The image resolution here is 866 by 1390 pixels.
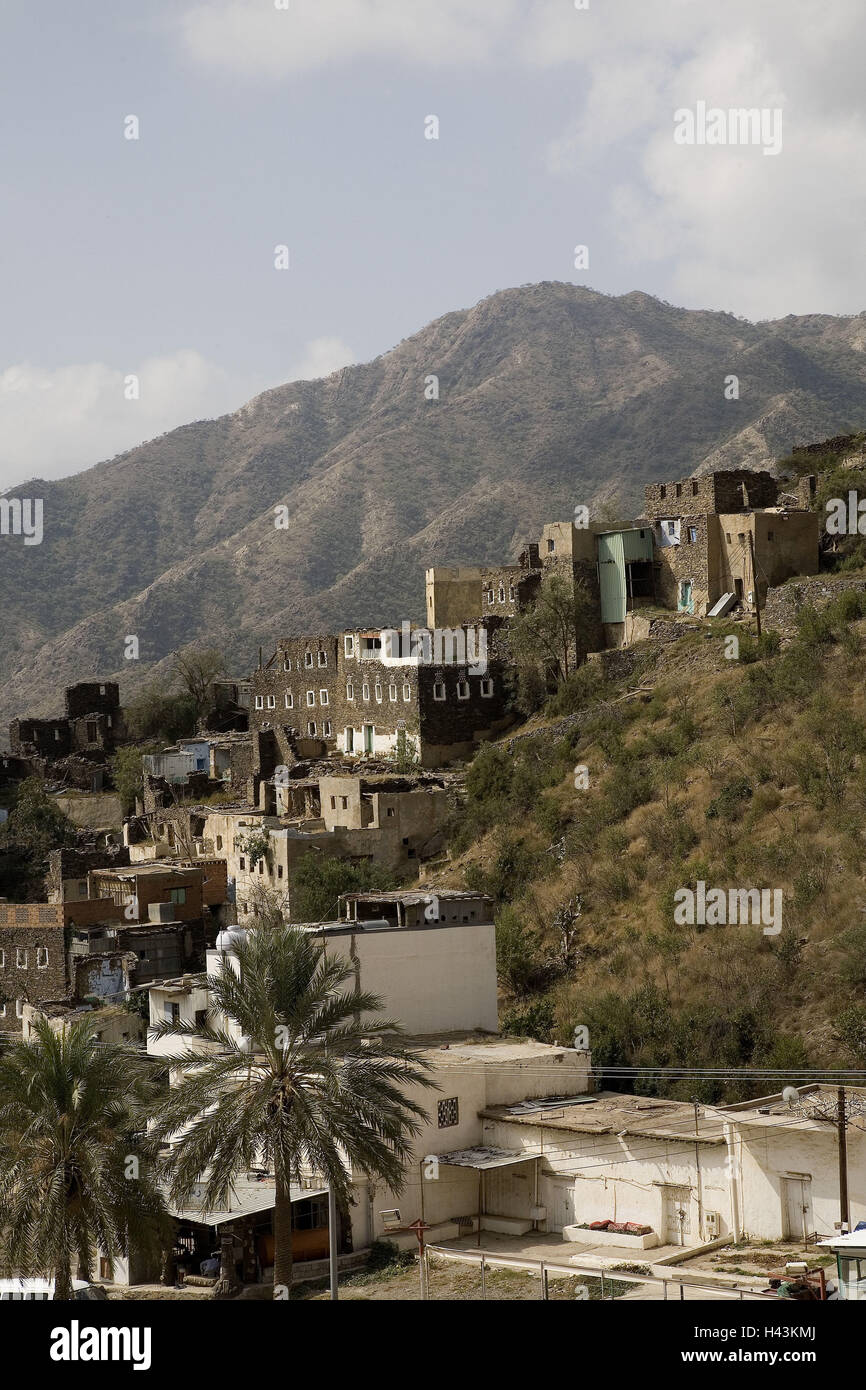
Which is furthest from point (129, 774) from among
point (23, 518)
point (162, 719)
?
point (23, 518)

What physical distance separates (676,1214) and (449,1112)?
4.03 metres

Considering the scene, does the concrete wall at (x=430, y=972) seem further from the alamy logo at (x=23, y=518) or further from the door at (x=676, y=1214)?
the alamy logo at (x=23, y=518)

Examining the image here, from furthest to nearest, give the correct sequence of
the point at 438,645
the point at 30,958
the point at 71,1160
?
the point at 438,645 < the point at 30,958 < the point at 71,1160

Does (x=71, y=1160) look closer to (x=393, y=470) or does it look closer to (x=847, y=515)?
(x=847, y=515)

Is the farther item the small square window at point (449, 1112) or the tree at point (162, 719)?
the tree at point (162, 719)

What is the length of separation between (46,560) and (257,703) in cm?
7633

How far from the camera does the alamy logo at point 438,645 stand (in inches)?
Result: 1919

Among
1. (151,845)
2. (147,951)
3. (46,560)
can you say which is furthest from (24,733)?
(46,560)

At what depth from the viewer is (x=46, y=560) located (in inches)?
4998

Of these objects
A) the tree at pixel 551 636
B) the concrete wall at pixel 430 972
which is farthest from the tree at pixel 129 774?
the concrete wall at pixel 430 972

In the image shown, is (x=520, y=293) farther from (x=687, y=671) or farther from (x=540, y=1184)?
(x=540, y=1184)

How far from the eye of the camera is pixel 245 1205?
78.1ft
